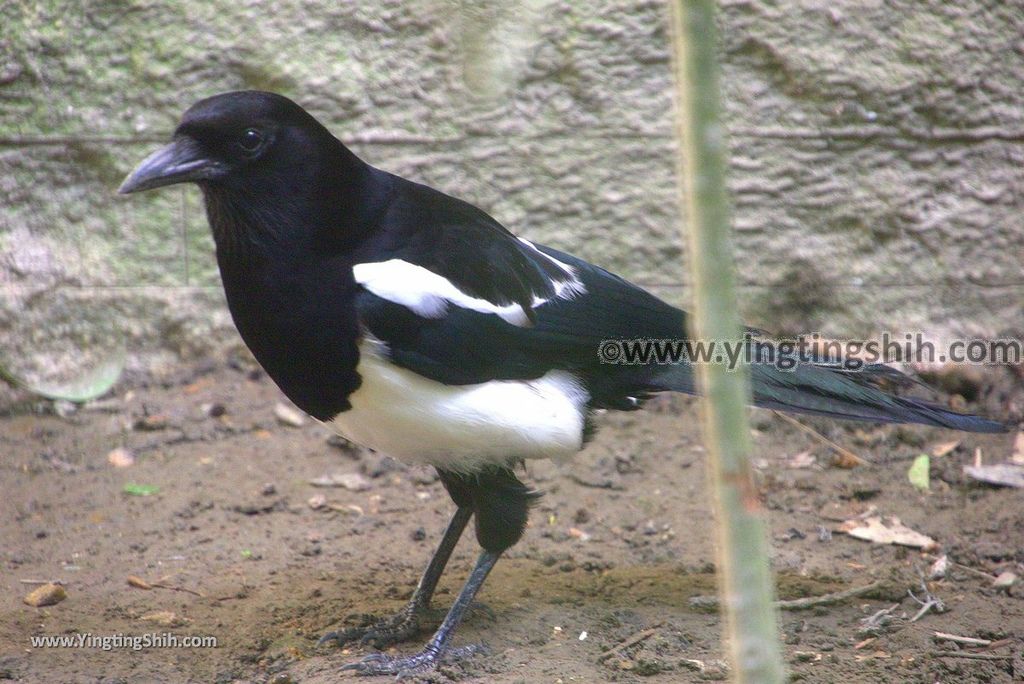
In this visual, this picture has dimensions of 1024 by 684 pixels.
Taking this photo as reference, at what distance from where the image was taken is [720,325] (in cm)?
143

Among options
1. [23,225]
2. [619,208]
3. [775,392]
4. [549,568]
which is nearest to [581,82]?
[619,208]

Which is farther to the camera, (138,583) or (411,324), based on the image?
(138,583)

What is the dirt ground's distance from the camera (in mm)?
2771

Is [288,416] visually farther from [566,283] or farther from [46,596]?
[566,283]

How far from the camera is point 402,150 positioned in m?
4.29

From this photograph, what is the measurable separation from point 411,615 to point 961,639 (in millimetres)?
1477

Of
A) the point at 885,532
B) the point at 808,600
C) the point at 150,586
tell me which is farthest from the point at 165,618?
the point at 885,532

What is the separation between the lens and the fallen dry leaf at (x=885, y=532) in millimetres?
3391

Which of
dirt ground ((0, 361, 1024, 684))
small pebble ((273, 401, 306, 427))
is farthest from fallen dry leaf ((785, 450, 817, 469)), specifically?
small pebble ((273, 401, 306, 427))

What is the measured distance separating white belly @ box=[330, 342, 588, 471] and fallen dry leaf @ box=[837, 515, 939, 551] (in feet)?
3.79

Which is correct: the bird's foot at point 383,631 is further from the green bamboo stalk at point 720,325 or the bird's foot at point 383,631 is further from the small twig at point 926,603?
the green bamboo stalk at point 720,325

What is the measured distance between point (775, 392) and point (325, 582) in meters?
1.48

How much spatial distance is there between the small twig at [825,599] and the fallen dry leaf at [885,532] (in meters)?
0.33

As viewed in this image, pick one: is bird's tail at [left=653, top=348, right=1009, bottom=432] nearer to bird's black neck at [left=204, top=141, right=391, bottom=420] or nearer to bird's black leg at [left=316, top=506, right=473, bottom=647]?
bird's black leg at [left=316, top=506, right=473, bottom=647]
